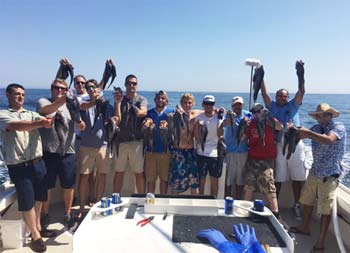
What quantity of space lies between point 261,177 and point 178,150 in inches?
50.3

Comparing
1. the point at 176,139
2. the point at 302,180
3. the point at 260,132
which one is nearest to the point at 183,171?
the point at 176,139

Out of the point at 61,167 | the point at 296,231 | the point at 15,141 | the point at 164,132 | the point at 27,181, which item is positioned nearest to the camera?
the point at 15,141

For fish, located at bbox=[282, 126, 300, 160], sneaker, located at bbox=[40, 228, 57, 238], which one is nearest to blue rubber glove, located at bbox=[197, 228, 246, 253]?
fish, located at bbox=[282, 126, 300, 160]

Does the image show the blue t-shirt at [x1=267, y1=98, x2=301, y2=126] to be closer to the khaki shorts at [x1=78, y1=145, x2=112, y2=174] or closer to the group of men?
the group of men

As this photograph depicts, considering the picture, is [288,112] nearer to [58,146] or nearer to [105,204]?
[105,204]

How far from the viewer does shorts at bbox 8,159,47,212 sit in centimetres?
361

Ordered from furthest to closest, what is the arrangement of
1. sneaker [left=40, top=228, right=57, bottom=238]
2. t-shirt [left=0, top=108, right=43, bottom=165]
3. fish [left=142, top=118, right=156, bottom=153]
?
fish [left=142, top=118, right=156, bottom=153], sneaker [left=40, top=228, right=57, bottom=238], t-shirt [left=0, top=108, right=43, bottom=165]

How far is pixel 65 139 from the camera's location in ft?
13.3

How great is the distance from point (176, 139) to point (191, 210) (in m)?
1.60

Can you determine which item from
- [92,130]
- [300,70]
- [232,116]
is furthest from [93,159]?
[300,70]

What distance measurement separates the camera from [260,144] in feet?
14.9

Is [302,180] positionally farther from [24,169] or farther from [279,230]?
[24,169]

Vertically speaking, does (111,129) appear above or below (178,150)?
above

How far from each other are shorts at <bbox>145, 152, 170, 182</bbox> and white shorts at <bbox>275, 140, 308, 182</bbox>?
1732 millimetres
